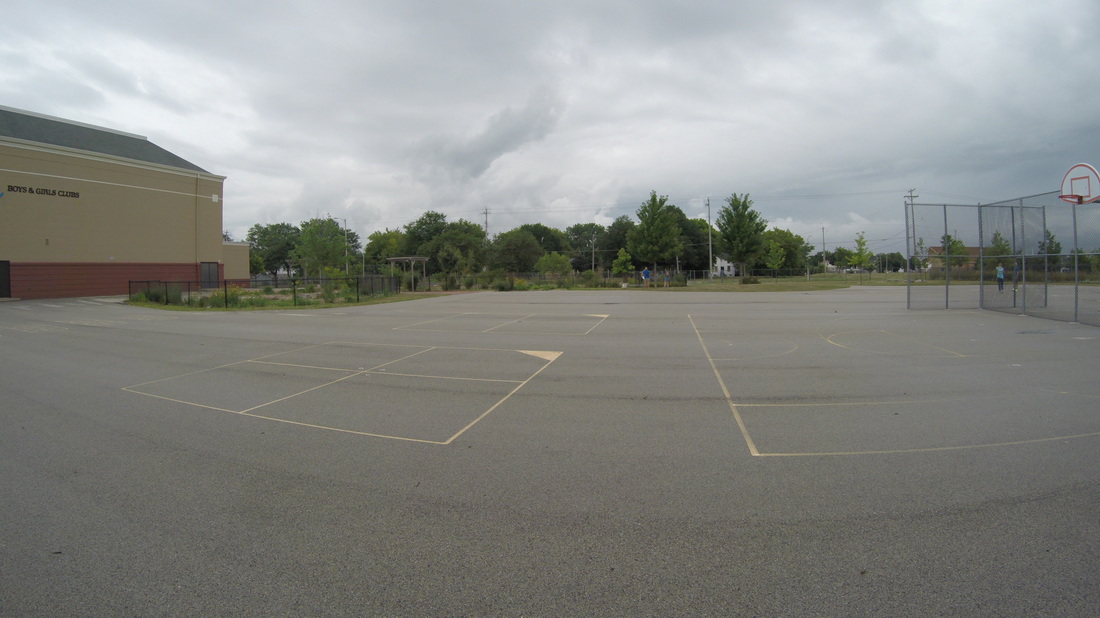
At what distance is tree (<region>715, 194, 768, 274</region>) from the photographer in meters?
53.3

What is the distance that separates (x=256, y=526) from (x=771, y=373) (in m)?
8.85

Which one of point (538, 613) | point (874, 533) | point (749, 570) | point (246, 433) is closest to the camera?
point (538, 613)

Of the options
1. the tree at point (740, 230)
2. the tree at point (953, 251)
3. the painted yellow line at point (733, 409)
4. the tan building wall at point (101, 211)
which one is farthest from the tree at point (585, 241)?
the painted yellow line at point (733, 409)

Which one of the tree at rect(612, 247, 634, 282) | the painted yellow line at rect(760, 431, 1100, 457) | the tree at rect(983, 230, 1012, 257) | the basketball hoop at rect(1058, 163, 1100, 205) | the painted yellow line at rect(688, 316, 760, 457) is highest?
the tree at rect(612, 247, 634, 282)

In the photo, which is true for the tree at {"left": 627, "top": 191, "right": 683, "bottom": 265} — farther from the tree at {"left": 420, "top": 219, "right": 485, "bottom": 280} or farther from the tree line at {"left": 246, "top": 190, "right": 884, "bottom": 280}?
the tree at {"left": 420, "top": 219, "right": 485, "bottom": 280}

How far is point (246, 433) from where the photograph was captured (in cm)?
661

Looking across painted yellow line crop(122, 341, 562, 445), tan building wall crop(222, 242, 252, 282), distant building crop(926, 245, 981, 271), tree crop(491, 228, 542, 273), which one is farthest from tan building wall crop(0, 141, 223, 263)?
distant building crop(926, 245, 981, 271)

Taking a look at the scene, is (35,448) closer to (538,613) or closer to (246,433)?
(246,433)

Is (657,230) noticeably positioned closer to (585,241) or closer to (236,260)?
(236,260)

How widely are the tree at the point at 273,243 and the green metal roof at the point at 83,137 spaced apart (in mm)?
66476

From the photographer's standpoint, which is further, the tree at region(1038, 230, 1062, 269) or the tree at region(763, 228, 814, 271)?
the tree at region(763, 228, 814, 271)

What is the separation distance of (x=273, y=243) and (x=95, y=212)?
80.1 m

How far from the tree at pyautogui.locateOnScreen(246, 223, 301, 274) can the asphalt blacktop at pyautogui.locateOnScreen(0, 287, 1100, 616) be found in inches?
4811

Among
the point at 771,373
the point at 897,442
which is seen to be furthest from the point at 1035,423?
the point at 771,373
